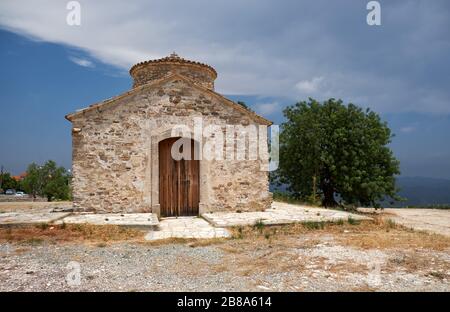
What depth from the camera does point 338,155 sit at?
16.6 metres

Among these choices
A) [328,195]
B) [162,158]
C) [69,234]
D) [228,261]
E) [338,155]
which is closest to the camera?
[228,261]

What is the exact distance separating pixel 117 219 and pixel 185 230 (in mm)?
1950

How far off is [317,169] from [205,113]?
8099mm

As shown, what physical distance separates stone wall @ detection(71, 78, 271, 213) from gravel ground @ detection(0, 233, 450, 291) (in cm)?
347

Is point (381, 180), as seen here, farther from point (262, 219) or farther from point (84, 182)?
point (84, 182)

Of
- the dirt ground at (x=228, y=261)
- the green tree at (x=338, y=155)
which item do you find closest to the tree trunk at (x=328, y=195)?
the green tree at (x=338, y=155)

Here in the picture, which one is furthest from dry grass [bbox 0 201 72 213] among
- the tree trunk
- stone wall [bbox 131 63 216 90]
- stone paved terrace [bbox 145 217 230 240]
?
the tree trunk

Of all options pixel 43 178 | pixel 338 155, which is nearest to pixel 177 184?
pixel 338 155

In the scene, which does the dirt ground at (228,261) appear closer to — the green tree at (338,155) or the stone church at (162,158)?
the stone church at (162,158)

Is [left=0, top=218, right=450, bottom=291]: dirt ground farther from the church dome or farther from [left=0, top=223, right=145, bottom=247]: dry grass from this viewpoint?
the church dome

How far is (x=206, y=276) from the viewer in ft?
15.9

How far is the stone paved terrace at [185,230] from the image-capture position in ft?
25.0

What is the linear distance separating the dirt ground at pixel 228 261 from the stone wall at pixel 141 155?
220 centimetres

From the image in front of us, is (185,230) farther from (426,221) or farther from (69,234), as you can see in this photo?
(426,221)
